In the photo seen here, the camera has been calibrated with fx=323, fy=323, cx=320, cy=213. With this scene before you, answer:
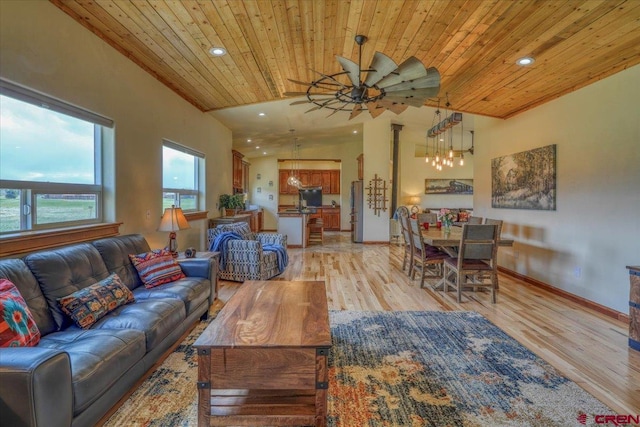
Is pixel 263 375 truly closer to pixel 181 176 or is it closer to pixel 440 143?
pixel 181 176

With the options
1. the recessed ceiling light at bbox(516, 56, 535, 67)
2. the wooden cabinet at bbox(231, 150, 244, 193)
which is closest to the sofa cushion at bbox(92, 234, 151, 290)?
the recessed ceiling light at bbox(516, 56, 535, 67)

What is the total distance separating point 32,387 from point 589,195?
5.10m

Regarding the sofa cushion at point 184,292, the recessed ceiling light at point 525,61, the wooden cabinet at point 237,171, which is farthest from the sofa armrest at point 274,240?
the recessed ceiling light at point 525,61

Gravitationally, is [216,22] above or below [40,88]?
above

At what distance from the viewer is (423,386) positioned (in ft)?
7.14

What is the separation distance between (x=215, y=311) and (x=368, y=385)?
80.2 inches

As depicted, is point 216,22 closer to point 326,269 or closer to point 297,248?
point 326,269

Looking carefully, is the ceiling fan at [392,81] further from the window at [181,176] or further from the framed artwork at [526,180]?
the framed artwork at [526,180]

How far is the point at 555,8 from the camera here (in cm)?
242

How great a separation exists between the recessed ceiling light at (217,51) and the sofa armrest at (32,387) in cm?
298

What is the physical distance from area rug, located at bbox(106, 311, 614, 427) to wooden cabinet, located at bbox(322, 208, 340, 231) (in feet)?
29.2

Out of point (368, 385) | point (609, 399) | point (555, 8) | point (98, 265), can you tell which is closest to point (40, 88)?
point (98, 265)

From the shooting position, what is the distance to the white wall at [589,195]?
11.1 ft

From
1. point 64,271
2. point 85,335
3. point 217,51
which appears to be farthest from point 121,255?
point 217,51
